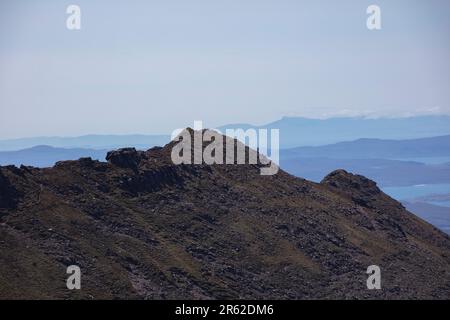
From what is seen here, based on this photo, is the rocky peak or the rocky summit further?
the rocky peak

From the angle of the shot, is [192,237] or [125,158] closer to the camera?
[192,237]

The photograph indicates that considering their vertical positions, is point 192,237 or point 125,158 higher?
point 125,158

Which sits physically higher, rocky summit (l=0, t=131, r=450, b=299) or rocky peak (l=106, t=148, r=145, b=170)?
rocky peak (l=106, t=148, r=145, b=170)

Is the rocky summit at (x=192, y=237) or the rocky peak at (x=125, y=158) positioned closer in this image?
the rocky summit at (x=192, y=237)

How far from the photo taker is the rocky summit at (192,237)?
94938mm

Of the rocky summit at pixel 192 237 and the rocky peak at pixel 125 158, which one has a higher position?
the rocky peak at pixel 125 158

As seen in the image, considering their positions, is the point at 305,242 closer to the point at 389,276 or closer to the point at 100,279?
the point at 389,276

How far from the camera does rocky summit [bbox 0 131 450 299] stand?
9494 centimetres

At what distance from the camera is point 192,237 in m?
109

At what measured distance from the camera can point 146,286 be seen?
94.6 metres
